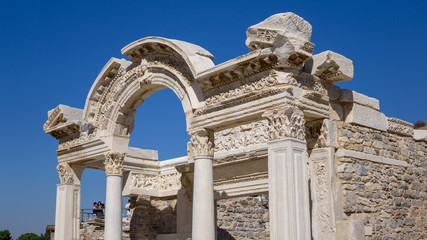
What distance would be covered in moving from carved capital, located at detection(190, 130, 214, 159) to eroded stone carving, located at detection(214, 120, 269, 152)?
390 cm

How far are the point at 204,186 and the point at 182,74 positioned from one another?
2.50 m

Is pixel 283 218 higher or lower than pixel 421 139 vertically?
lower

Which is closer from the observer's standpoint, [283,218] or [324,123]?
[283,218]

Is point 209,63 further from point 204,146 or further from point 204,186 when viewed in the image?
point 204,186

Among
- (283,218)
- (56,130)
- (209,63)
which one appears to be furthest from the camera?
(56,130)

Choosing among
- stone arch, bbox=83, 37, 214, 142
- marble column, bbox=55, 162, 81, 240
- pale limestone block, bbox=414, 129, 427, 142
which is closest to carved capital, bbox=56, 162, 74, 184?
marble column, bbox=55, 162, 81, 240

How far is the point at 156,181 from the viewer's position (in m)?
18.8

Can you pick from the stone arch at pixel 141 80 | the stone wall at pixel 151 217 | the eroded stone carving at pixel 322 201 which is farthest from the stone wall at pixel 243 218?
the eroded stone carving at pixel 322 201

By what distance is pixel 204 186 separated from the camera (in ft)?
33.9

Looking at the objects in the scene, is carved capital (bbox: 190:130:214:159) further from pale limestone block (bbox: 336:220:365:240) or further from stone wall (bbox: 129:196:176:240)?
stone wall (bbox: 129:196:176:240)

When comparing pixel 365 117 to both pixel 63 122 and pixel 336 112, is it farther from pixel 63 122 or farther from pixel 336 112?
pixel 63 122

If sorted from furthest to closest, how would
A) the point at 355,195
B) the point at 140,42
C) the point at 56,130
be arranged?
1. the point at 56,130
2. the point at 140,42
3. the point at 355,195

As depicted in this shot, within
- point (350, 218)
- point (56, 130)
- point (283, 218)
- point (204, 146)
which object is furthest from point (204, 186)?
point (56, 130)

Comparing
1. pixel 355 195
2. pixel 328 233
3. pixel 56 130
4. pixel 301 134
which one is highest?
pixel 56 130
